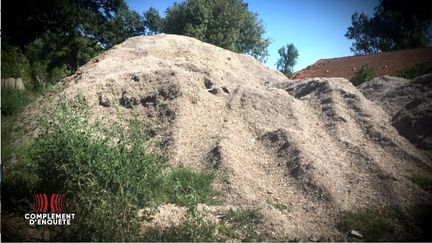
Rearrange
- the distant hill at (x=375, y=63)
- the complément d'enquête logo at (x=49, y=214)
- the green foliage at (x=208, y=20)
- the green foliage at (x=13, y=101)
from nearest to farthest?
the complément d'enquête logo at (x=49, y=214) → the green foliage at (x=13, y=101) → the distant hill at (x=375, y=63) → the green foliage at (x=208, y=20)

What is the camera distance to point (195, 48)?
1223 centimetres

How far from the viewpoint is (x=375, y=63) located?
2019 centimetres

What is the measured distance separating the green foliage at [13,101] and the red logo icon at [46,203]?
14.4 ft

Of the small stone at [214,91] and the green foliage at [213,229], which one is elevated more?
the small stone at [214,91]

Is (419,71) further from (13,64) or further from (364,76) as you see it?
(13,64)

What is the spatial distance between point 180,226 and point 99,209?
107 cm

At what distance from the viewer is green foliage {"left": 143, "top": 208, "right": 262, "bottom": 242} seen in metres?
4.18

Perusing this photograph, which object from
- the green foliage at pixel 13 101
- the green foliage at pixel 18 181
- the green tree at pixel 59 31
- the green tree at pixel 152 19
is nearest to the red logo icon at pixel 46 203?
the green foliage at pixel 18 181

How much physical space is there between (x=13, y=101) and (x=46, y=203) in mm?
5198

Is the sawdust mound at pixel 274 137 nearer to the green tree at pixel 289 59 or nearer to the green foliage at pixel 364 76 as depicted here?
the green foliage at pixel 364 76

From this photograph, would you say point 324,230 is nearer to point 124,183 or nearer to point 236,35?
point 124,183

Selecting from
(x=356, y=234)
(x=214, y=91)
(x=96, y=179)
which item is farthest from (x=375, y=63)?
(x=96, y=179)

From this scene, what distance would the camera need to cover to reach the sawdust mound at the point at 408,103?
7625 mm

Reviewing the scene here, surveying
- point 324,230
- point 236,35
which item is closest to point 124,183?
point 324,230
